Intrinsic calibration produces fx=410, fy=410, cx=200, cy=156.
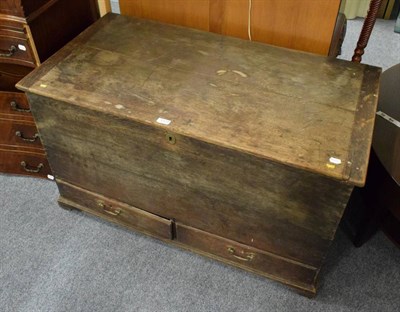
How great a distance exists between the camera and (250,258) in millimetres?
1358

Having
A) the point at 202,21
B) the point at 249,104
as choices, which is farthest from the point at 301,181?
the point at 202,21

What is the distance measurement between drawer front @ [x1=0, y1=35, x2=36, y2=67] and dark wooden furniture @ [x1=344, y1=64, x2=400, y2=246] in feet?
3.91

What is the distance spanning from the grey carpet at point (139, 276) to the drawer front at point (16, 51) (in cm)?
60

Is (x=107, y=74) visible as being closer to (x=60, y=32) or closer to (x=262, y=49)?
(x=60, y=32)

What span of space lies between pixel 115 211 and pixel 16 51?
2.11ft

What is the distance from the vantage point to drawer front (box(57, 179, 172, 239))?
143 cm

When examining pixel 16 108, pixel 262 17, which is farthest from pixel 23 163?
pixel 262 17

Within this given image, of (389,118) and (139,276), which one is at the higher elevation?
(389,118)

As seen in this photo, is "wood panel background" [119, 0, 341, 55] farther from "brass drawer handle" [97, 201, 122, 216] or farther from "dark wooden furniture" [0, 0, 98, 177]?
"brass drawer handle" [97, 201, 122, 216]

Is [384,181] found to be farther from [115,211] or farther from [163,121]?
[115,211]

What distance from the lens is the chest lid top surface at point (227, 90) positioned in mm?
1062

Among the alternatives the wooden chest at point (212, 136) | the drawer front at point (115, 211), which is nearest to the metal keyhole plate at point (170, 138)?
the wooden chest at point (212, 136)

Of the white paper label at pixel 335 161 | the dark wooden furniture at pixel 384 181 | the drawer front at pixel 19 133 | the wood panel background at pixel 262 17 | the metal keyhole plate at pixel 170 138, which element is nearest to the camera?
the white paper label at pixel 335 161

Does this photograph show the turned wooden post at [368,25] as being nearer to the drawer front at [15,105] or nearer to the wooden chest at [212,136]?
the wooden chest at [212,136]
